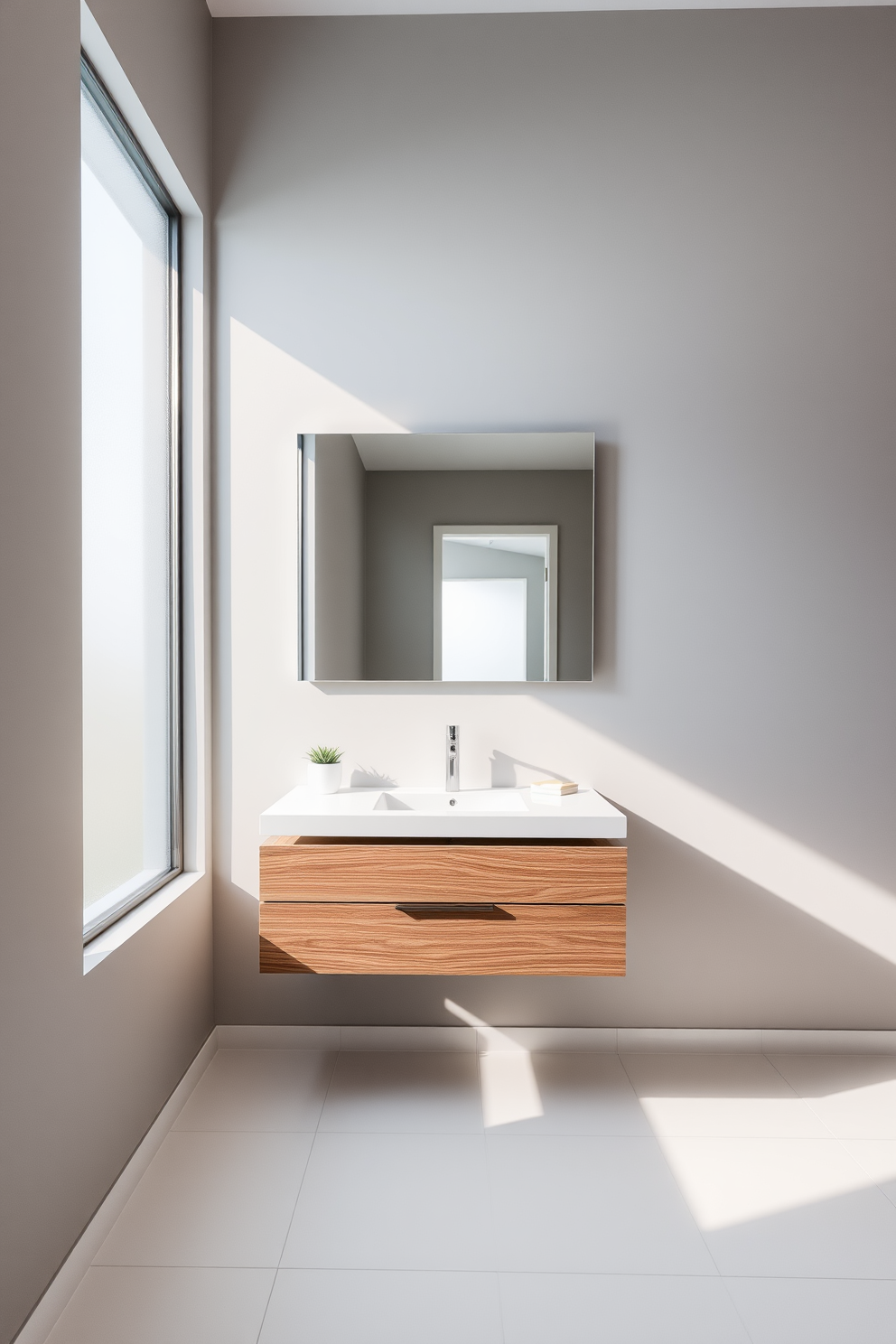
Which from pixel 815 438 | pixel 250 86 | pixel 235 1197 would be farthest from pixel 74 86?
pixel 235 1197

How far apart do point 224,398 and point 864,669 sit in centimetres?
206

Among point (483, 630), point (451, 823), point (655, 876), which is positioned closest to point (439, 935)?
point (451, 823)

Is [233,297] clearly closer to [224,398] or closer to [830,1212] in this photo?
[224,398]

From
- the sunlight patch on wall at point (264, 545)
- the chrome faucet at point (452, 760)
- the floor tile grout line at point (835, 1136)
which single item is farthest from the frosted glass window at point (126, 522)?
the floor tile grout line at point (835, 1136)

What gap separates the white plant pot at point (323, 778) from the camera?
2.39 meters

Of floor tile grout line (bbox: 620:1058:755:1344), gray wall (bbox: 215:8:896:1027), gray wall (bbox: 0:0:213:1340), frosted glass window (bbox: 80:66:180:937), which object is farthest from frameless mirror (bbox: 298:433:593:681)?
floor tile grout line (bbox: 620:1058:755:1344)

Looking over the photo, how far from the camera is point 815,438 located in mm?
2473

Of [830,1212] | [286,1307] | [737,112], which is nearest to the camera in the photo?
[286,1307]

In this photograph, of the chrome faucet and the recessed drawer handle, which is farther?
the chrome faucet

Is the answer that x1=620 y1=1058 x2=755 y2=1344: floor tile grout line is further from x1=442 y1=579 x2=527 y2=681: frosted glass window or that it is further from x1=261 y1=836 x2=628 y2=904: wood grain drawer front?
x1=442 y1=579 x2=527 y2=681: frosted glass window

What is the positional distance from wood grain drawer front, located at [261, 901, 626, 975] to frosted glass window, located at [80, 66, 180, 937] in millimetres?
407

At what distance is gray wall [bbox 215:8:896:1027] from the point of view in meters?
2.46

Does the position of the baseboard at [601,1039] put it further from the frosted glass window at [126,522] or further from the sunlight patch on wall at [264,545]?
the frosted glass window at [126,522]

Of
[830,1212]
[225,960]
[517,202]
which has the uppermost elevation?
[517,202]
